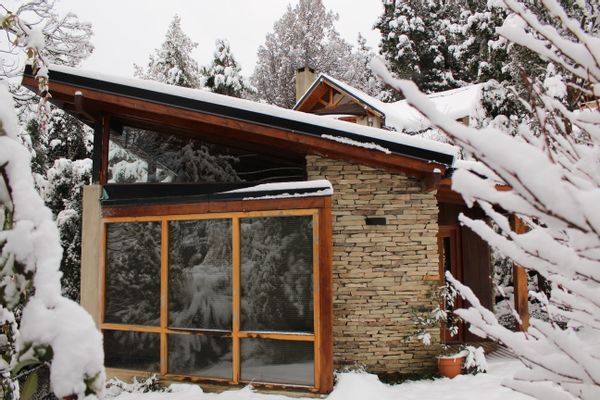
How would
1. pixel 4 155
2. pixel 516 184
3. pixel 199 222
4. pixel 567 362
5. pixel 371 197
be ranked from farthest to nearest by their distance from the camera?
1. pixel 371 197
2. pixel 199 222
3. pixel 4 155
4. pixel 567 362
5. pixel 516 184

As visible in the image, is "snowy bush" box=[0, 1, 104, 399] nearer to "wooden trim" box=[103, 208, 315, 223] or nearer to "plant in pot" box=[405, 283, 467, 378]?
"wooden trim" box=[103, 208, 315, 223]

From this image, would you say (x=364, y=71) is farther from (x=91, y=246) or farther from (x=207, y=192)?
(x=91, y=246)

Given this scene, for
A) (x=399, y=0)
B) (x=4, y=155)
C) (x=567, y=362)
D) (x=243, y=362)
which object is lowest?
(x=243, y=362)

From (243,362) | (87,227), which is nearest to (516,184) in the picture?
(243,362)

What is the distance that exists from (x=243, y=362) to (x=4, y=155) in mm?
5113

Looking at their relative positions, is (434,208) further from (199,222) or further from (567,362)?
(567,362)

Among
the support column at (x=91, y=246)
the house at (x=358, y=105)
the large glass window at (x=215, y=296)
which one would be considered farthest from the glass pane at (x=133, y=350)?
the house at (x=358, y=105)

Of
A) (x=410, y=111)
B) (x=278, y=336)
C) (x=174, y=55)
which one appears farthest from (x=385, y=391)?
(x=174, y=55)

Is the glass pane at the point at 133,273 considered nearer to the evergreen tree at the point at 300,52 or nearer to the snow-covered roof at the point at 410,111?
the snow-covered roof at the point at 410,111

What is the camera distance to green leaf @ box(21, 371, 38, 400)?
116 centimetres

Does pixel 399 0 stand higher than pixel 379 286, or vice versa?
pixel 399 0

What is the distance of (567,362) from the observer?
107cm

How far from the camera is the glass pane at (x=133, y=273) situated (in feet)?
21.4

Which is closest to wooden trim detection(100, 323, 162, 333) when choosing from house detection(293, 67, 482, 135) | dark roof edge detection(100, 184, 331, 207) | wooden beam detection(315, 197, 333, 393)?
dark roof edge detection(100, 184, 331, 207)
